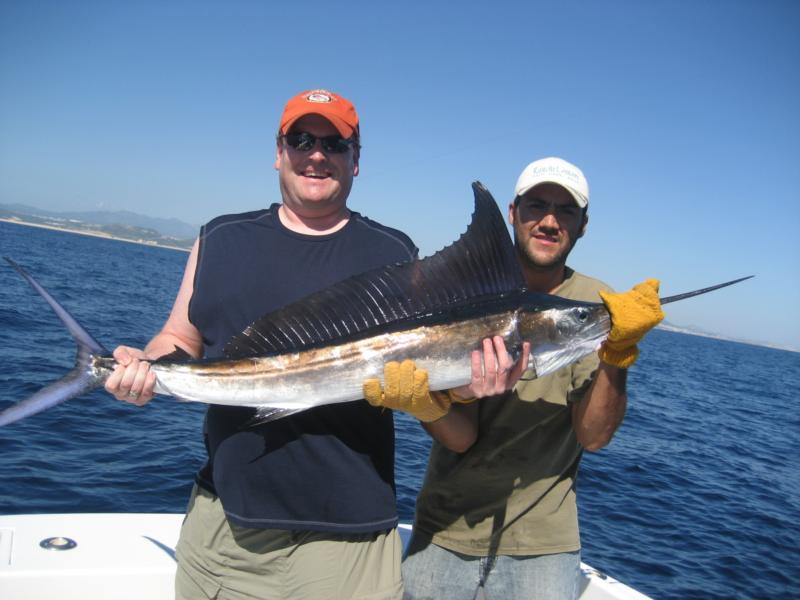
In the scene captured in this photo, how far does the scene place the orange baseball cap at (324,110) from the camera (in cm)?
237

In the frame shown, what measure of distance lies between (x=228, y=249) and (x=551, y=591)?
2.05 m

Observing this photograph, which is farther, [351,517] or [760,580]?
[760,580]

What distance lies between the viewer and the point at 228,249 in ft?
7.91

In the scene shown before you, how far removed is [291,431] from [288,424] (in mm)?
32

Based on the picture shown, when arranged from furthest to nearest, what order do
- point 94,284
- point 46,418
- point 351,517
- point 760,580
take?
point 94,284, point 46,418, point 760,580, point 351,517

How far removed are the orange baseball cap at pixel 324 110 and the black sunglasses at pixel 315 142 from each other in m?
0.03

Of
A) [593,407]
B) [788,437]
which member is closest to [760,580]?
[593,407]

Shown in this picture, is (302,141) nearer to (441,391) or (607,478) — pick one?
(441,391)

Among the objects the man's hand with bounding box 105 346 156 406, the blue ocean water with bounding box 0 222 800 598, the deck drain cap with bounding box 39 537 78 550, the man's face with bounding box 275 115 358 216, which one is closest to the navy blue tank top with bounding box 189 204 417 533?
the man's face with bounding box 275 115 358 216

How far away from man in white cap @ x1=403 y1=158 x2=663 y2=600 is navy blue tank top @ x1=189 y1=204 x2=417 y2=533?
45cm

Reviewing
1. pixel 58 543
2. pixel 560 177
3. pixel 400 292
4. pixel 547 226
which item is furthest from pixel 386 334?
pixel 58 543

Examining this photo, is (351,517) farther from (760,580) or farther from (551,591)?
(760,580)

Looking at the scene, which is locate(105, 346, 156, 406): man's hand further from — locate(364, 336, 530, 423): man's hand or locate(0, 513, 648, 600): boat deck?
locate(0, 513, 648, 600): boat deck

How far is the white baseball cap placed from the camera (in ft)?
8.82
